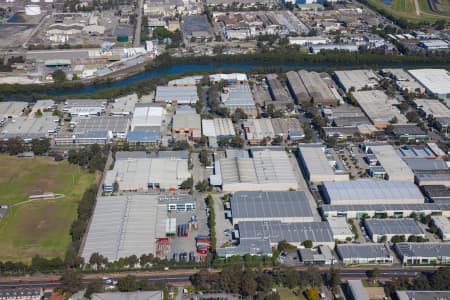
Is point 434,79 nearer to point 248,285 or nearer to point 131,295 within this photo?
point 248,285

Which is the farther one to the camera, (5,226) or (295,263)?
(5,226)

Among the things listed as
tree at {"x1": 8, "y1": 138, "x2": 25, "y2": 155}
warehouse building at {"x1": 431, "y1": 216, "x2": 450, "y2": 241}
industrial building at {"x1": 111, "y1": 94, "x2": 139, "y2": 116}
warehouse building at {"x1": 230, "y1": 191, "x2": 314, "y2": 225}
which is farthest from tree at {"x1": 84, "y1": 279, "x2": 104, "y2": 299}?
industrial building at {"x1": 111, "y1": 94, "x2": 139, "y2": 116}

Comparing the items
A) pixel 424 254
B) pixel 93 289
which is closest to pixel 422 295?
pixel 424 254

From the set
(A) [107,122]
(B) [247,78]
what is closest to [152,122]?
(A) [107,122]

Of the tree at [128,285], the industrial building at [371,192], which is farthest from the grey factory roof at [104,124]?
the tree at [128,285]

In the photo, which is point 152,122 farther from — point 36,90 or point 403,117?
point 403,117

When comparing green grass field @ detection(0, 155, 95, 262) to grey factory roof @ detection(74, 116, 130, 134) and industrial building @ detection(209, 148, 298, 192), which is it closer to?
grey factory roof @ detection(74, 116, 130, 134)
